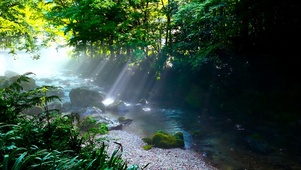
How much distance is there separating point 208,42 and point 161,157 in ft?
31.6

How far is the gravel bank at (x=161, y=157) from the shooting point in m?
10.1

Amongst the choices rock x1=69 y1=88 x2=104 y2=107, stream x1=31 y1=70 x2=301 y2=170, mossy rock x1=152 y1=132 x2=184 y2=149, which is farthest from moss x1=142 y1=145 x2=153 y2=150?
rock x1=69 y1=88 x2=104 y2=107

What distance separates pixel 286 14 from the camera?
1294 cm

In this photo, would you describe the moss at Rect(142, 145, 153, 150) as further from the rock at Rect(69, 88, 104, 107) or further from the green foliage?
the rock at Rect(69, 88, 104, 107)

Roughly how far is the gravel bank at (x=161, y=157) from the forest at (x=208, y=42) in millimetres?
6625

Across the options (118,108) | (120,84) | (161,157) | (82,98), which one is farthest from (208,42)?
(120,84)

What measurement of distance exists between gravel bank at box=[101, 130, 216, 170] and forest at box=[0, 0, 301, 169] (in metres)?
6.63

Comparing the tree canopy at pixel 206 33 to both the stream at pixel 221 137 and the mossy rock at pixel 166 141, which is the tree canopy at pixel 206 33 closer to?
the stream at pixel 221 137

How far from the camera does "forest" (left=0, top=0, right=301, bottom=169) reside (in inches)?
534

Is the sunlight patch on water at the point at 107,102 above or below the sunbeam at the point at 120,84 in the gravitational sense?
below

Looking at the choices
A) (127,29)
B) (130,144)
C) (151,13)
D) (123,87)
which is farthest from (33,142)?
(123,87)

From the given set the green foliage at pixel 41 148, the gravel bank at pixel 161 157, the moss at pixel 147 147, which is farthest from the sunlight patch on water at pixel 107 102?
the green foliage at pixel 41 148

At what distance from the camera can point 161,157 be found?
1104cm

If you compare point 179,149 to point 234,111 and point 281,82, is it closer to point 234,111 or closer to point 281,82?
point 234,111
